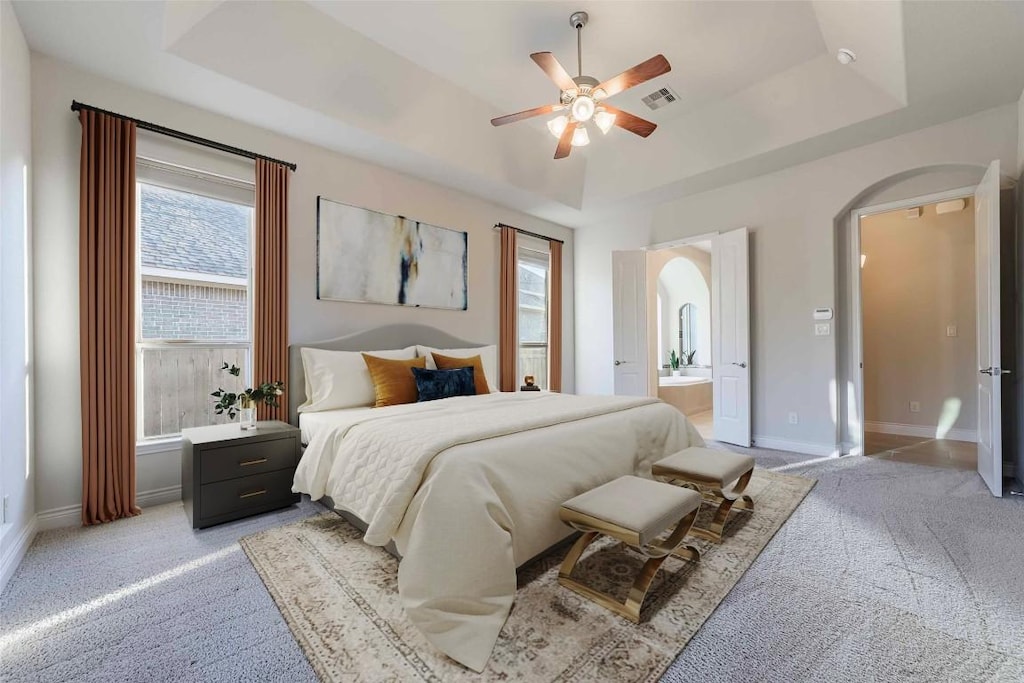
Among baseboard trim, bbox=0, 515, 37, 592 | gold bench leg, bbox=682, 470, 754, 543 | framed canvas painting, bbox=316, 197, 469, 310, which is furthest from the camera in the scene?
framed canvas painting, bbox=316, 197, 469, 310

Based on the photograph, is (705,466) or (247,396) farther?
(247,396)

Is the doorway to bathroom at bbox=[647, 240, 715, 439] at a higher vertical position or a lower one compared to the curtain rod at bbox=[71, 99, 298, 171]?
lower

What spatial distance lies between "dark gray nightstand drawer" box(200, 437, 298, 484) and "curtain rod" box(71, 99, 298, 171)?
81.6 inches

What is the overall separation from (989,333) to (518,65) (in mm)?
3874

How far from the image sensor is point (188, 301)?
3068 millimetres

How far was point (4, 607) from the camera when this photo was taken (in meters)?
1.73

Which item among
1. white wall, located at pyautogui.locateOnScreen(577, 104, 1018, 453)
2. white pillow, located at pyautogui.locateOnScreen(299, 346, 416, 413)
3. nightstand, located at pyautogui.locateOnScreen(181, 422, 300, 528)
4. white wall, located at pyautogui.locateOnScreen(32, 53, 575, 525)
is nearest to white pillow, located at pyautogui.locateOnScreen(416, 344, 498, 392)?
white wall, located at pyautogui.locateOnScreen(32, 53, 575, 525)

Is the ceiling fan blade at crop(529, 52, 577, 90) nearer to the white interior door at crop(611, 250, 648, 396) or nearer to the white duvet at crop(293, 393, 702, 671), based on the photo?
the white duvet at crop(293, 393, 702, 671)

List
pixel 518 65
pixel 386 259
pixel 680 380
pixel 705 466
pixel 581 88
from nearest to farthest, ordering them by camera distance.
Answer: pixel 705 466 < pixel 581 88 < pixel 518 65 < pixel 386 259 < pixel 680 380

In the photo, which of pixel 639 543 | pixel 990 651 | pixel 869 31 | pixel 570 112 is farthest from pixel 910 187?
pixel 639 543

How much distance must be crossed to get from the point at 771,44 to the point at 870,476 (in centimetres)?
333

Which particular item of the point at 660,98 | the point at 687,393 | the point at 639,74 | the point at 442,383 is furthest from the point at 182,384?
the point at 687,393

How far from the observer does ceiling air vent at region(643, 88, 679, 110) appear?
377cm

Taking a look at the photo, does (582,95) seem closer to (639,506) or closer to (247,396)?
(639,506)
